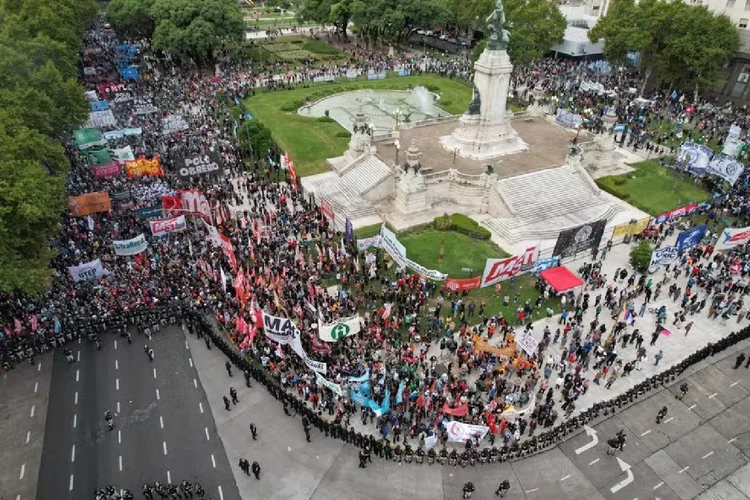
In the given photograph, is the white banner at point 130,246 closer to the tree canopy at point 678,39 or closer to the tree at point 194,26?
the tree at point 194,26

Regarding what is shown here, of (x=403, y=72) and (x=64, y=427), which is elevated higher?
(x=403, y=72)

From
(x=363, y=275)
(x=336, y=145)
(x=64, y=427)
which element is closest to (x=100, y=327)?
(x=64, y=427)

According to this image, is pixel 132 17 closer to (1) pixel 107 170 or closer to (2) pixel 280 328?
(1) pixel 107 170

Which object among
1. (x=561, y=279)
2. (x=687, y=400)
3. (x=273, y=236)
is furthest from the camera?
(x=273, y=236)

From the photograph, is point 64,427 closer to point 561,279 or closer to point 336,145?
point 561,279

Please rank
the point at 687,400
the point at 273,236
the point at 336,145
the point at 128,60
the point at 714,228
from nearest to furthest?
the point at 687,400, the point at 273,236, the point at 714,228, the point at 336,145, the point at 128,60

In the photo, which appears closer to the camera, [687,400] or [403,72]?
[687,400]

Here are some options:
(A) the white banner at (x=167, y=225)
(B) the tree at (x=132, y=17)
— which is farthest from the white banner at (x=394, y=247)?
(B) the tree at (x=132, y=17)
